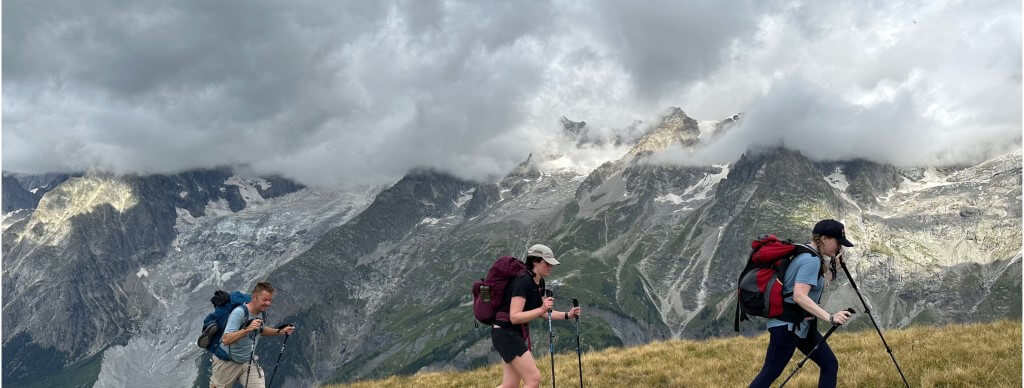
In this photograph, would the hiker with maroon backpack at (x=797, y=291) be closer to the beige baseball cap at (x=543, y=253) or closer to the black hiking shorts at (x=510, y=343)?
the beige baseball cap at (x=543, y=253)

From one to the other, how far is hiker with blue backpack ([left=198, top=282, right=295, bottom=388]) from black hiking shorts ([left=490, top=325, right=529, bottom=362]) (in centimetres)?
496

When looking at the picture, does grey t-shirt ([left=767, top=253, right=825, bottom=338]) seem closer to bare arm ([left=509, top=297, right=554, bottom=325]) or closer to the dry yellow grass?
the dry yellow grass

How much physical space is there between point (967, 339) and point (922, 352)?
1.98 m

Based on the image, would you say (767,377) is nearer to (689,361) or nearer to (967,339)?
(689,361)

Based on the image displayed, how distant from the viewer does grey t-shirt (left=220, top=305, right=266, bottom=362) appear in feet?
Answer: 38.0

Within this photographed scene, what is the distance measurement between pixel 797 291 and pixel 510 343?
4802 mm

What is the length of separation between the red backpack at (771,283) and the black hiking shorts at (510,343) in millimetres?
3789

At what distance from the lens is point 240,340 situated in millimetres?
11906

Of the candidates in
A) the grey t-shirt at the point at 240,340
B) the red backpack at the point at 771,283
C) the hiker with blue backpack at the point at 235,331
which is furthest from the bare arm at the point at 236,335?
the red backpack at the point at 771,283

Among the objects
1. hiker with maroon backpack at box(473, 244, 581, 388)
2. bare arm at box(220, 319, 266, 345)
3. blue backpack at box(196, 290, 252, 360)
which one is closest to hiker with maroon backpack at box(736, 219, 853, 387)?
hiker with maroon backpack at box(473, 244, 581, 388)

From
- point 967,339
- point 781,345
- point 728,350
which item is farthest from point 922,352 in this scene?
point 781,345

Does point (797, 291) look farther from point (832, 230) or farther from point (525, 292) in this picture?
point (525, 292)

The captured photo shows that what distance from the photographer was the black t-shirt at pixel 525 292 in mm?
9797

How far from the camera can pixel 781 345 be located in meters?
9.25
